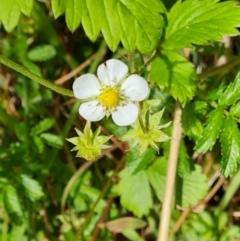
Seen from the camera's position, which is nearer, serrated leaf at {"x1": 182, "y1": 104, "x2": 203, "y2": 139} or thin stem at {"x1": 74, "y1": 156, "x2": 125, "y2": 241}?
serrated leaf at {"x1": 182, "y1": 104, "x2": 203, "y2": 139}

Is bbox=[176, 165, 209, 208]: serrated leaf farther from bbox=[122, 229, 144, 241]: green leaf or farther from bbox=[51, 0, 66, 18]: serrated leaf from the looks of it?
bbox=[51, 0, 66, 18]: serrated leaf

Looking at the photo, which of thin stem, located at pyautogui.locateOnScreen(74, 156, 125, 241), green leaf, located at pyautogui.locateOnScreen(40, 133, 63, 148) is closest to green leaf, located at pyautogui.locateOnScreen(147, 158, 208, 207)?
thin stem, located at pyautogui.locateOnScreen(74, 156, 125, 241)

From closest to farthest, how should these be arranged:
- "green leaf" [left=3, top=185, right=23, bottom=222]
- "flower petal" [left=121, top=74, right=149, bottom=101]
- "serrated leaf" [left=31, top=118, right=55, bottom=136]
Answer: "flower petal" [left=121, top=74, right=149, bottom=101]
"green leaf" [left=3, top=185, right=23, bottom=222]
"serrated leaf" [left=31, top=118, right=55, bottom=136]

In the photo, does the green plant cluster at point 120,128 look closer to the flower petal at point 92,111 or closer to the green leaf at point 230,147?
the green leaf at point 230,147

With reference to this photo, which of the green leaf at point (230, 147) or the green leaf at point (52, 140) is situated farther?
the green leaf at point (52, 140)

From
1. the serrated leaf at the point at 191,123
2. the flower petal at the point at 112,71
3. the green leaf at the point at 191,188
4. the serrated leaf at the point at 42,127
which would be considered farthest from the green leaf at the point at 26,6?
the green leaf at the point at 191,188

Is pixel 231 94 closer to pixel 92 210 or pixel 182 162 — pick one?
pixel 182 162

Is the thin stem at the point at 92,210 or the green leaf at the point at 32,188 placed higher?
the green leaf at the point at 32,188
